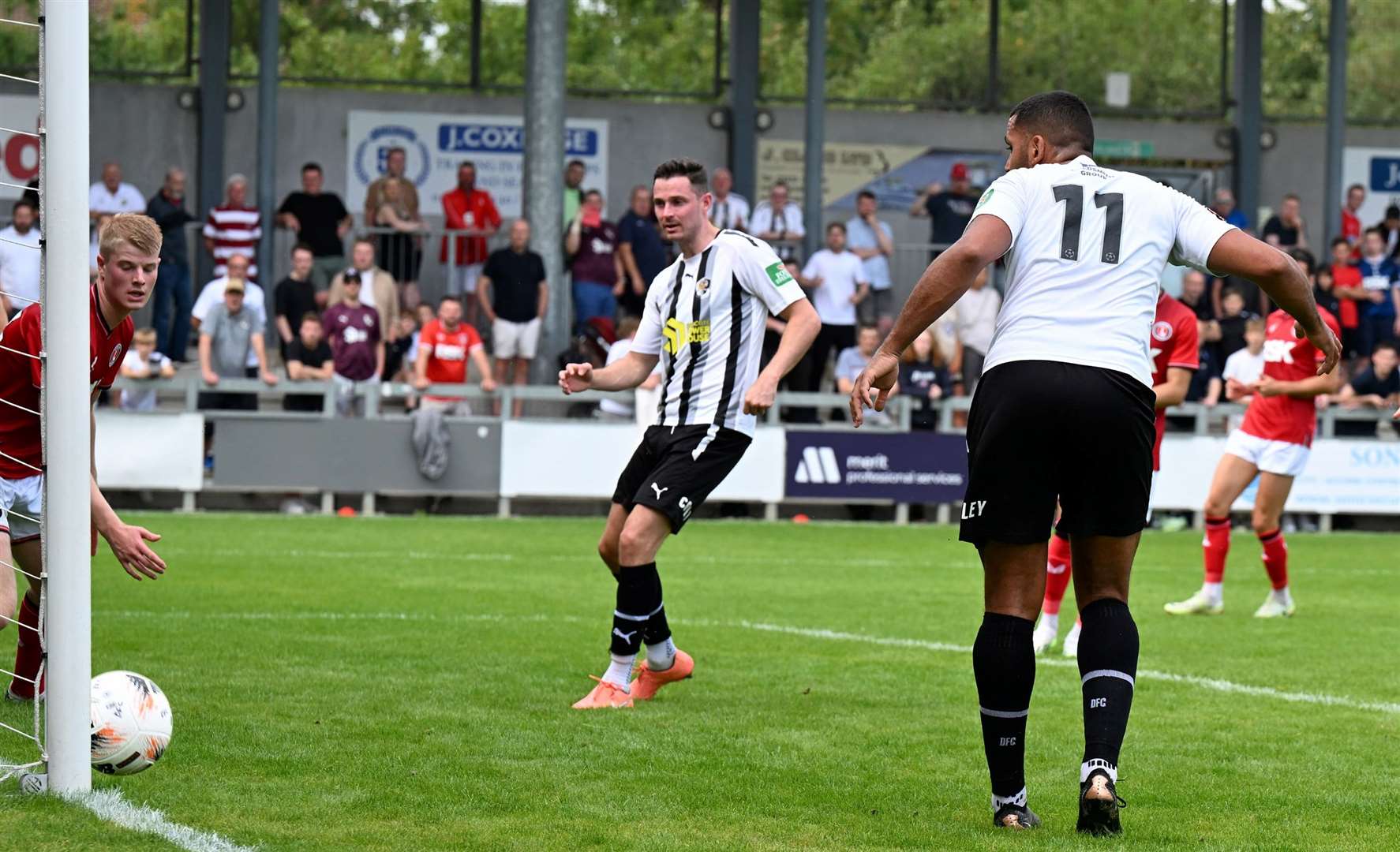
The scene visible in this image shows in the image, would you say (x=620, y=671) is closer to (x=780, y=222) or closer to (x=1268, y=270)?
(x=1268, y=270)

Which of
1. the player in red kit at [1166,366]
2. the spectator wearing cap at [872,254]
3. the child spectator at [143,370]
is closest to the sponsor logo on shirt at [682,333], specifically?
the player in red kit at [1166,366]

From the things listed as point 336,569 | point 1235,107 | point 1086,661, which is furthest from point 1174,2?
point 1086,661

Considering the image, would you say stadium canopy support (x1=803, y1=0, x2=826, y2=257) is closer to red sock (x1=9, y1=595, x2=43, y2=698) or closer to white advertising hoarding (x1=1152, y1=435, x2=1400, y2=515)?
white advertising hoarding (x1=1152, y1=435, x2=1400, y2=515)

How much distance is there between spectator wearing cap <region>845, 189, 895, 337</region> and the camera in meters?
22.0

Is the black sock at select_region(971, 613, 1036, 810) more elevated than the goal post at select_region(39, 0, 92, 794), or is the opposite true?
the goal post at select_region(39, 0, 92, 794)

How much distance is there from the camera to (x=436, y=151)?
25125 mm

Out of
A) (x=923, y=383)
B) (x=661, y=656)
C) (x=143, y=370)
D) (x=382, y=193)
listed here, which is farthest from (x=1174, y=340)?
(x=382, y=193)

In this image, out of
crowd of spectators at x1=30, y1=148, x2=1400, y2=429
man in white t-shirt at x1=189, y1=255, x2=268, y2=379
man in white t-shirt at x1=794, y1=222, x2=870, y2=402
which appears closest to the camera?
man in white t-shirt at x1=189, y1=255, x2=268, y2=379

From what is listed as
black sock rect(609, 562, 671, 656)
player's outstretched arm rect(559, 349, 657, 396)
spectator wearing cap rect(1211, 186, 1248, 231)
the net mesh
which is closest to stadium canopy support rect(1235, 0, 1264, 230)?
spectator wearing cap rect(1211, 186, 1248, 231)

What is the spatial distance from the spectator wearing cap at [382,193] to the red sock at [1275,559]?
1300 cm

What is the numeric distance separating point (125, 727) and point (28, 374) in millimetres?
1519

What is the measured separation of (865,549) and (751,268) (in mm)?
8656

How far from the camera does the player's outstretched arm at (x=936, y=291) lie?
4918mm

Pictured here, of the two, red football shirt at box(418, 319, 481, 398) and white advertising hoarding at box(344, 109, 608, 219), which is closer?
red football shirt at box(418, 319, 481, 398)
